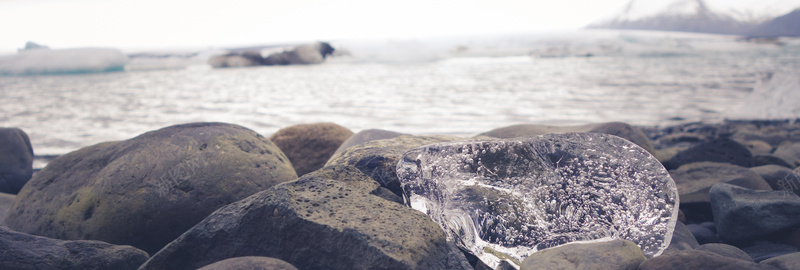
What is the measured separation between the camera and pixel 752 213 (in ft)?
7.23

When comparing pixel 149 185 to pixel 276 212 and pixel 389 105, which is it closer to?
pixel 276 212

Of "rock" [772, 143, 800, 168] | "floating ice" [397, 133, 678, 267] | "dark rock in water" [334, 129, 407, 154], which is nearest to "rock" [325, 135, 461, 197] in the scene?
"floating ice" [397, 133, 678, 267]

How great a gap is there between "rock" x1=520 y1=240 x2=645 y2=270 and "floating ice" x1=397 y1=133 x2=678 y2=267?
160 millimetres

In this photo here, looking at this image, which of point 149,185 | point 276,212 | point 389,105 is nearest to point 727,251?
point 276,212

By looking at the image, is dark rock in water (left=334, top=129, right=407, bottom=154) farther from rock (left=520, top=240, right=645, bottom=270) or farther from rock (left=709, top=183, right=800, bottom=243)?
rock (left=709, top=183, right=800, bottom=243)

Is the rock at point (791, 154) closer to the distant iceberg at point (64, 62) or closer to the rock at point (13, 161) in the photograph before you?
the rock at point (13, 161)

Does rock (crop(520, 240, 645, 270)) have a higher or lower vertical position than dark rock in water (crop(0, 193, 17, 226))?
higher

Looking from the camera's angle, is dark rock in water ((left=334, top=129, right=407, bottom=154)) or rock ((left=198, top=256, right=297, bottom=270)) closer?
rock ((left=198, top=256, right=297, bottom=270))

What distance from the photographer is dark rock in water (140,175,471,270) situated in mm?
1479

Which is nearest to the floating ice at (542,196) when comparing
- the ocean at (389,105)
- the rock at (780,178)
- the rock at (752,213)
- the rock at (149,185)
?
the rock at (752,213)

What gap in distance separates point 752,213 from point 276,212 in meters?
2.12

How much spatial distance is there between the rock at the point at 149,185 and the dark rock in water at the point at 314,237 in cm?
60

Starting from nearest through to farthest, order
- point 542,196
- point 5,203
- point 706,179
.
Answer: point 542,196 → point 706,179 → point 5,203

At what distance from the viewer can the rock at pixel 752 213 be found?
219 centimetres
